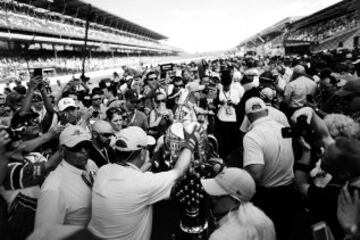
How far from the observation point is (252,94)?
5746 mm

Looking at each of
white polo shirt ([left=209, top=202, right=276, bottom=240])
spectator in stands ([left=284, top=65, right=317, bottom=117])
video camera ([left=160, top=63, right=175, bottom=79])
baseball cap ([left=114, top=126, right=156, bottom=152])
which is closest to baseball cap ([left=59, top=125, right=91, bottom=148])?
baseball cap ([left=114, top=126, right=156, bottom=152])

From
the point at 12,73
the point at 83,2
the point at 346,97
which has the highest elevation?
the point at 83,2

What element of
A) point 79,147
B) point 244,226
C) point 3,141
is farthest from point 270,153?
point 3,141

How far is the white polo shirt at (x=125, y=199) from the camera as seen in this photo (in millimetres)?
2035

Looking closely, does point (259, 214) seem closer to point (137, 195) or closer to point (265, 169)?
point (137, 195)

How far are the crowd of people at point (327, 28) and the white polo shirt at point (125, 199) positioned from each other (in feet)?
120

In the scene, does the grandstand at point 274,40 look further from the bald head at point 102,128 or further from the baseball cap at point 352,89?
the bald head at point 102,128

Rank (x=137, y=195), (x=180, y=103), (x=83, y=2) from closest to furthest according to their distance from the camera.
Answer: (x=137, y=195)
(x=180, y=103)
(x=83, y=2)

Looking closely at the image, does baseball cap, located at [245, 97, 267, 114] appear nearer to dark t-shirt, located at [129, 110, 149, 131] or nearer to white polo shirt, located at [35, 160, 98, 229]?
white polo shirt, located at [35, 160, 98, 229]

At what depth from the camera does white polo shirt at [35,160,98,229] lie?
1993mm

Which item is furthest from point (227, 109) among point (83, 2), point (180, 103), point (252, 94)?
point (83, 2)

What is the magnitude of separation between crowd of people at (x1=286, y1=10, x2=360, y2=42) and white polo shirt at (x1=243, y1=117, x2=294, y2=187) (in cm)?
3520

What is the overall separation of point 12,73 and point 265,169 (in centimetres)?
2041

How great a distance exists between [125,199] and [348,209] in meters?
1.37
